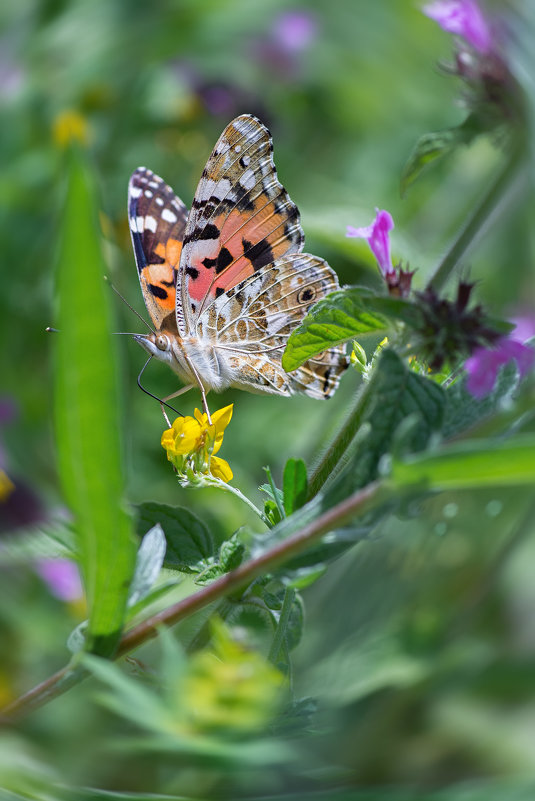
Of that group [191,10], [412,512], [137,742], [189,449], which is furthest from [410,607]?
[191,10]

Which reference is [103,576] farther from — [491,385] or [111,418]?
[491,385]

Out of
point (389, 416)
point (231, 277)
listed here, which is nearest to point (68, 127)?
point (231, 277)

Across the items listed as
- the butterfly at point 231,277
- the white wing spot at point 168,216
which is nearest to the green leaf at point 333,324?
the butterfly at point 231,277

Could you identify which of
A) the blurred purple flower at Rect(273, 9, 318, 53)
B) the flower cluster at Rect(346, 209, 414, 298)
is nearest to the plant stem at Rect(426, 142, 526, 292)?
the flower cluster at Rect(346, 209, 414, 298)

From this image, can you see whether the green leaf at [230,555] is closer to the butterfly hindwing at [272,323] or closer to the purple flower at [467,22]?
the butterfly hindwing at [272,323]

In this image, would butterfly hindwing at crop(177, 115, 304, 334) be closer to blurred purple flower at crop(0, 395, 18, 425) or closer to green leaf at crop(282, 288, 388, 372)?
green leaf at crop(282, 288, 388, 372)

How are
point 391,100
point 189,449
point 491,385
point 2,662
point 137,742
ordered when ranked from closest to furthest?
point 137,742
point 491,385
point 189,449
point 2,662
point 391,100
